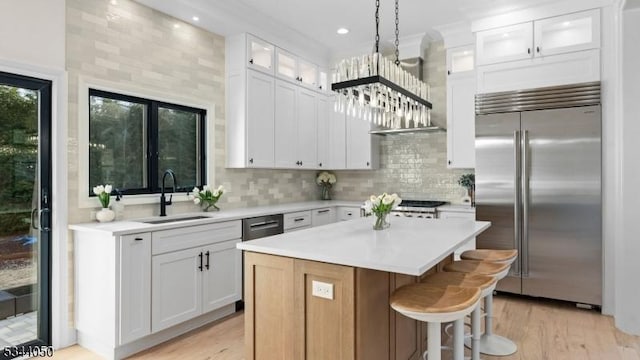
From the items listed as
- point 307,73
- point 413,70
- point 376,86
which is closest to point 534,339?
point 376,86

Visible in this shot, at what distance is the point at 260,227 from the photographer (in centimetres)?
399

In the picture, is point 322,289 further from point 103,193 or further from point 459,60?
point 459,60

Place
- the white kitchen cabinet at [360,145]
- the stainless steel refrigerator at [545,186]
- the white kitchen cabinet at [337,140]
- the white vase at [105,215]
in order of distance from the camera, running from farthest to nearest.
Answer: the white kitchen cabinet at [337,140], the white kitchen cabinet at [360,145], the stainless steel refrigerator at [545,186], the white vase at [105,215]

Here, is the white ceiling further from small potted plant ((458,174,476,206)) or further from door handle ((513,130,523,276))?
small potted plant ((458,174,476,206))

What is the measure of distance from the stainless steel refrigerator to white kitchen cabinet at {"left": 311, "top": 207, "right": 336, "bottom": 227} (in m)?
1.85

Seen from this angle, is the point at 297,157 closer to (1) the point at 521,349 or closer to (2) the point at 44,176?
(2) the point at 44,176

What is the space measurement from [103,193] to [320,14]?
111 inches

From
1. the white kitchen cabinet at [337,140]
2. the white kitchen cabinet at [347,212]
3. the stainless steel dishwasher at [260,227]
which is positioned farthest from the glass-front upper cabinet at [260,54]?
the white kitchen cabinet at [347,212]

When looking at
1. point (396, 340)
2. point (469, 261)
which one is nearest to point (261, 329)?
point (396, 340)

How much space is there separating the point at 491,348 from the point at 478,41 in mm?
3084

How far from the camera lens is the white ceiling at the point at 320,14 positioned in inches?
149

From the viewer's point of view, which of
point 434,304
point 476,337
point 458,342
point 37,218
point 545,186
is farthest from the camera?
point 545,186

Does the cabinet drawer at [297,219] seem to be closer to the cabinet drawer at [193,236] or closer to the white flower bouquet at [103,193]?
the cabinet drawer at [193,236]

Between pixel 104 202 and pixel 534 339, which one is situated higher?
pixel 104 202
